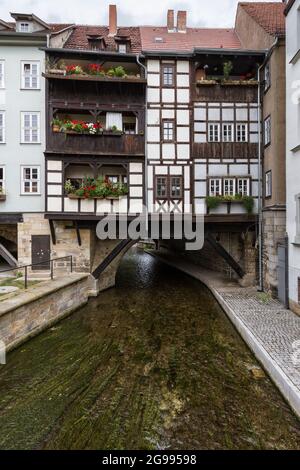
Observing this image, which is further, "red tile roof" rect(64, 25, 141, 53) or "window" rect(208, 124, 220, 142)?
"red tile roof" rect(64, 25, 141, 53)

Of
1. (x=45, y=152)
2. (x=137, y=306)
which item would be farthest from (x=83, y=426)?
(x=45, y=152)

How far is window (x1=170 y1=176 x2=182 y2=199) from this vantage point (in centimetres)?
1317

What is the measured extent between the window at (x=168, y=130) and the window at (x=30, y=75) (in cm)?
633

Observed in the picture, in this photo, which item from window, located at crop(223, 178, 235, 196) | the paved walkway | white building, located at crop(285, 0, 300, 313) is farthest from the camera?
window, located at crop(223, 178, 235, 196)

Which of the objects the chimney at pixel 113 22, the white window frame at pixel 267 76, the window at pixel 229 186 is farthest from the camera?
the chimney at pixel 113 22

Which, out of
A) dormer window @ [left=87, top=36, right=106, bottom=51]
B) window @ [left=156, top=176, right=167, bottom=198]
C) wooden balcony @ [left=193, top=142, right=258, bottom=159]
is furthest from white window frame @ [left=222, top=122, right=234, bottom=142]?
dormer window @ [left=87, top=36, right=106, bottom=51]

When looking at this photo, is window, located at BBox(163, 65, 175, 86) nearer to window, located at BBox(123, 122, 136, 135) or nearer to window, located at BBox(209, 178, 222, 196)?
window, located at BBox(123, 122, 136, 135)

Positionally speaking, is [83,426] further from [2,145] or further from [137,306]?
[2,145]

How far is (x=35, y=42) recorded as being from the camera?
42.6ft

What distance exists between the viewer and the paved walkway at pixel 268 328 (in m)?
5.93

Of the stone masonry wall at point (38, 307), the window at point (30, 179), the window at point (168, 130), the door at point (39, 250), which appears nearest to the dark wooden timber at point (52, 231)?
the door at point (39, 250)

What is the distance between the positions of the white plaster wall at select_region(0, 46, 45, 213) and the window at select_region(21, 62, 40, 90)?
19 cm

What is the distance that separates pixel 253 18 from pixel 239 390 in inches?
650

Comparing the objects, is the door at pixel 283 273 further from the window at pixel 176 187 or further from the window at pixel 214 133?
the window at pixel 214 133
